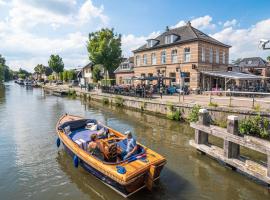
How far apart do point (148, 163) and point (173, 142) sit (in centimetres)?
574

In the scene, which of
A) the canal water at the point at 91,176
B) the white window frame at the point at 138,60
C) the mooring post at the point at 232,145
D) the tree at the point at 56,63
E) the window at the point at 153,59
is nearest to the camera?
the canal water at the point at 91,176

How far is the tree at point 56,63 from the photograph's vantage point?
239 ft

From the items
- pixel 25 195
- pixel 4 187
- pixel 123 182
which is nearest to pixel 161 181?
pixel 123 182

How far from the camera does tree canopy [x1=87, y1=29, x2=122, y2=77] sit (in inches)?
A: 1351

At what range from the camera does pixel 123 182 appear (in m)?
6.17

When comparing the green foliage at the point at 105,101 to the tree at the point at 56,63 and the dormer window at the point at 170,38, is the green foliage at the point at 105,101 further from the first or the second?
the tree at the point at 56,63

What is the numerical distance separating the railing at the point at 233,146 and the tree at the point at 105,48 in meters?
26.9

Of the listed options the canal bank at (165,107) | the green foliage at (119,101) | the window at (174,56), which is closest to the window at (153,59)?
the window at (174,56)

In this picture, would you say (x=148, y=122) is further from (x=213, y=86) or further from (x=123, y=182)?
(x=213, y=86)

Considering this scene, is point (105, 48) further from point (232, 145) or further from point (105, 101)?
point (232, 145)

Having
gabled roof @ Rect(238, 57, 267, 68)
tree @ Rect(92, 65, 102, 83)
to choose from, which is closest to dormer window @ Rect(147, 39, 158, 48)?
tree @ Rect(92, 65, 102, 83)

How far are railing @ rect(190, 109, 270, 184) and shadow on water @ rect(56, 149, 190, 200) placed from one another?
6.20ft

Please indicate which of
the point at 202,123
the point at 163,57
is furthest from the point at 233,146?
the point at 163,57

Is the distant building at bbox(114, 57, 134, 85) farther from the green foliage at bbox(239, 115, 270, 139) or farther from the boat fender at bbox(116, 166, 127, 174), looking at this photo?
the boat fender at bbox(116, 166, 127, 174)
